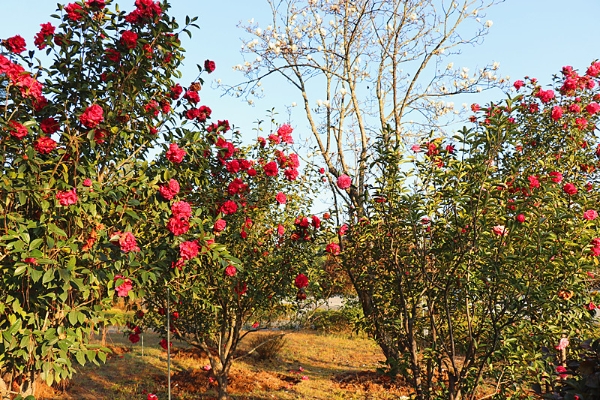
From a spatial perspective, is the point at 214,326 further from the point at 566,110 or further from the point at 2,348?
the point at 566,110

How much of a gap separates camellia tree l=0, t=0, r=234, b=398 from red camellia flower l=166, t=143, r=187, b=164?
23mm

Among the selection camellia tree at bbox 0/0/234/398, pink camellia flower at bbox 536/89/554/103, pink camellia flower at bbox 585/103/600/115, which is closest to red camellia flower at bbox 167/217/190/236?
camellia tree at bbox 0/0/234/398

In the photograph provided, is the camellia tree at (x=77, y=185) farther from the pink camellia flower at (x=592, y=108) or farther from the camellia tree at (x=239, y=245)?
the pink camellia flower at (x=592, y=108)

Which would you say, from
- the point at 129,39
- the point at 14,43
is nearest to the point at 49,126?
the point at 14,43

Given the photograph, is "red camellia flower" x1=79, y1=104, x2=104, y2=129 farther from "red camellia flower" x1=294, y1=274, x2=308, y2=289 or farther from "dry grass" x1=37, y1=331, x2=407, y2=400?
"dry grass" x1=37, y1=331, x2=407, y2=400

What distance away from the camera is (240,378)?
7.58m

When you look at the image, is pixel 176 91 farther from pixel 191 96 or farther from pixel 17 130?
pixel 17 130

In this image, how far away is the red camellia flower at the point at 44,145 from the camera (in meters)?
3.44

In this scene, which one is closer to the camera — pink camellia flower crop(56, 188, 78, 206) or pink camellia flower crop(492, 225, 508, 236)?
pink camellia flower crop(56, 188, 78, 206)

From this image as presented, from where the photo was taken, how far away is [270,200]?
563 cm

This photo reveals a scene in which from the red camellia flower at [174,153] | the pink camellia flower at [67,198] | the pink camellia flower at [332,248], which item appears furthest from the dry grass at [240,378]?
the pink camellia flower at [67,198]

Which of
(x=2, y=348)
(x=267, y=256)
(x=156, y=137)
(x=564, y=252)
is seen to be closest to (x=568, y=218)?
(x=564, y=252)

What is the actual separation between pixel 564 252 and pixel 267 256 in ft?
9.58

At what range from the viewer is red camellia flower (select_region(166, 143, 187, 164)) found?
378 centimetres
